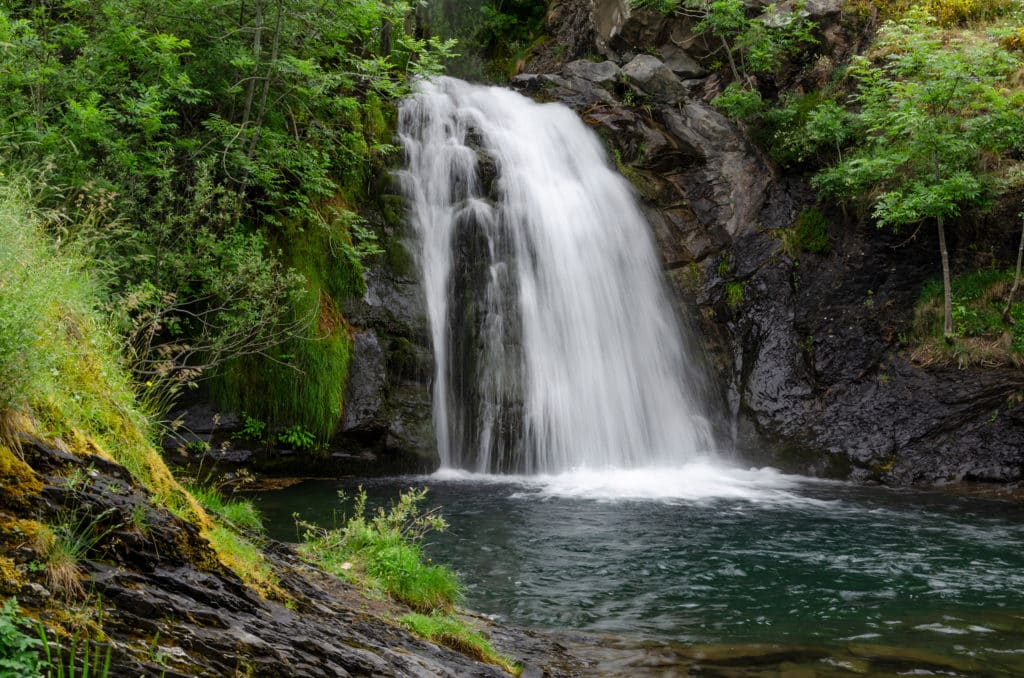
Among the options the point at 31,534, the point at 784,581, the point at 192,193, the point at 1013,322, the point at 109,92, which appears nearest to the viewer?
the point at 31,534

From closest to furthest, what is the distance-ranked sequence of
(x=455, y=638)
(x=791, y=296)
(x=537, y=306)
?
1. (x=455, y=638)
2. (x=537, y=306)
3. (x=791, y=296)

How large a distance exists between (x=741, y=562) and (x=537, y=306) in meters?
7.44

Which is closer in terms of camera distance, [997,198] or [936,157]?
[936,157]

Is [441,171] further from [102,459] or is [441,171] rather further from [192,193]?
[102,459]

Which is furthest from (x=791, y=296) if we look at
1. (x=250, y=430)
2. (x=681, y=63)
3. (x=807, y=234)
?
(x=250, y=430)

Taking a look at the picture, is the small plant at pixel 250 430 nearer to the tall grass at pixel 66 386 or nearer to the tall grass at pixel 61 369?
the tall grass at pixel 66 386

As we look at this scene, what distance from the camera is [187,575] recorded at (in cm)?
293

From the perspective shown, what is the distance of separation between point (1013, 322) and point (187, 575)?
14364 millimetres

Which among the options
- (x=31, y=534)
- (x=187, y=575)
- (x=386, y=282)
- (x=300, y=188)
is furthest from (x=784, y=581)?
(x=300, y=188)

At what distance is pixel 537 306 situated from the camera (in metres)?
14.1

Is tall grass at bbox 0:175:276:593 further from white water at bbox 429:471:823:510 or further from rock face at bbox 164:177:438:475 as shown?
white water at bbox 429:471:823:510

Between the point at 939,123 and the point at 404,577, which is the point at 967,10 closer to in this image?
the point at 939,123

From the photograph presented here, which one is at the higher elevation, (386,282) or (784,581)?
(386,282)

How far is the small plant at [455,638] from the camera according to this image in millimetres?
4527
